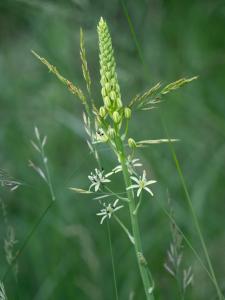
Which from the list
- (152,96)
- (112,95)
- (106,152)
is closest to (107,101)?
(112,95)

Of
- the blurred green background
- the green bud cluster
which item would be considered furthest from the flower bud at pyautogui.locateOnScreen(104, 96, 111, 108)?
Result: the blurred green background

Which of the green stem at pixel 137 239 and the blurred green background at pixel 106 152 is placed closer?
the green stem at pixel 137 239

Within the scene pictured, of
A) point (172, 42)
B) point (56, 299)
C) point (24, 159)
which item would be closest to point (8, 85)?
point (24, 159)

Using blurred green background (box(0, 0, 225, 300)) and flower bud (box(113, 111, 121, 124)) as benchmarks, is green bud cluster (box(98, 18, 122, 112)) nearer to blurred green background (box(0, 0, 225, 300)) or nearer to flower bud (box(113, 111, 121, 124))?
flower bud (box(113, 111, 121, 124))

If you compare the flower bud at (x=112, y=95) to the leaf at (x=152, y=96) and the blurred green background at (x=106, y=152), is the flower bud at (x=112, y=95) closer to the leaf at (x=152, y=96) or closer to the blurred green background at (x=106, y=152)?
the leaf at (x=152, y=96)

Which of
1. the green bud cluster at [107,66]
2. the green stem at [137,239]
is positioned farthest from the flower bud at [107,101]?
the green stem at [137,239]

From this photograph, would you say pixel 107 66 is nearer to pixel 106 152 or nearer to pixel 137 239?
pixel 137 239

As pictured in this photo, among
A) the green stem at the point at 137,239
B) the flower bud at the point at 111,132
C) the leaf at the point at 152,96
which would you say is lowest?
the green stem at the point at 137,239

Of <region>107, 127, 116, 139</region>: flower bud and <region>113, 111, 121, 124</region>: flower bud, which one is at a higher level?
<region>113, 111, 121, 124</region>: flower bud
